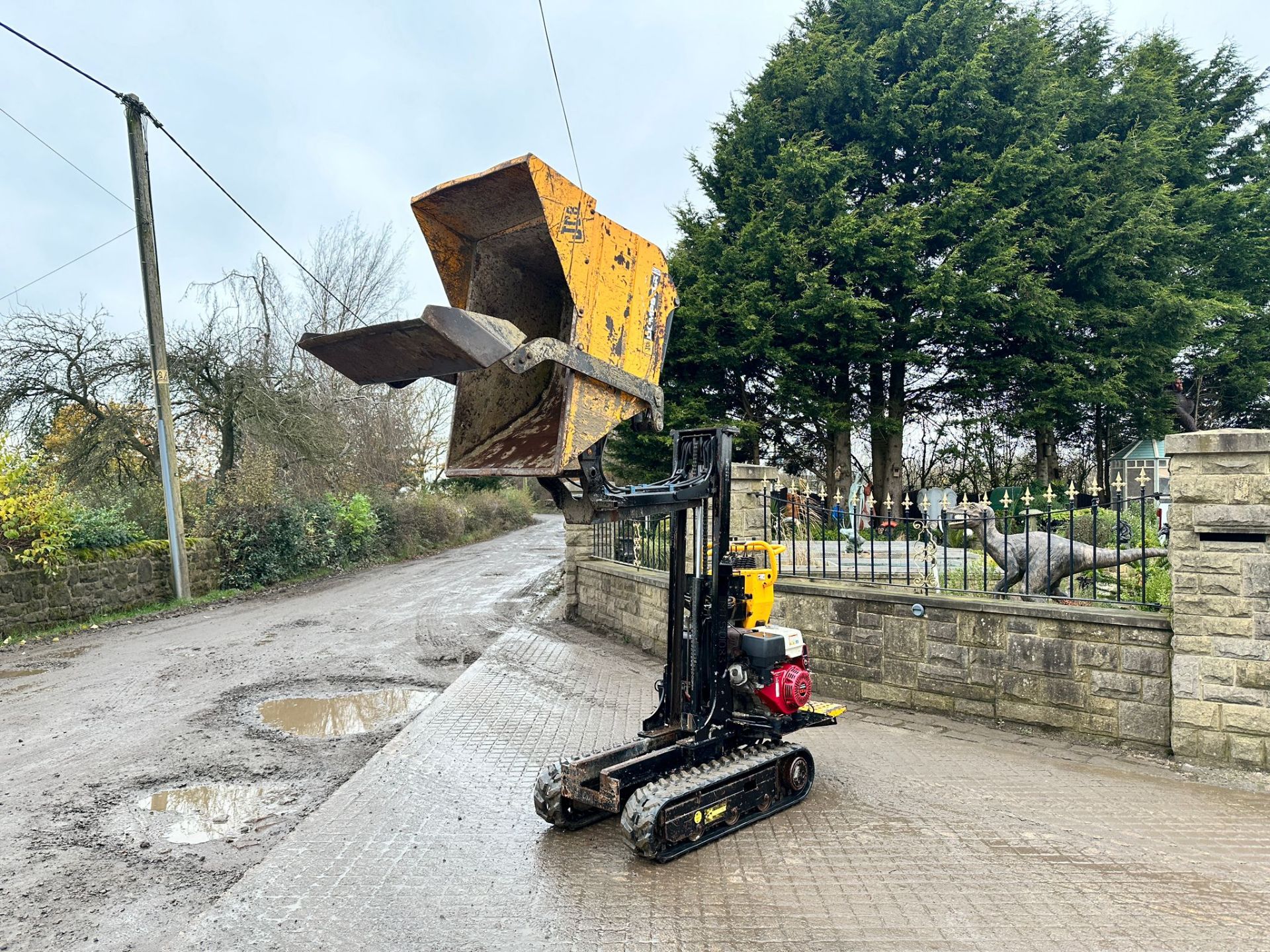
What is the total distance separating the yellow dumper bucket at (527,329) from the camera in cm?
337

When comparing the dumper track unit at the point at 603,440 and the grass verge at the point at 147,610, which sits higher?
the dumper track unit at the point at 603,440

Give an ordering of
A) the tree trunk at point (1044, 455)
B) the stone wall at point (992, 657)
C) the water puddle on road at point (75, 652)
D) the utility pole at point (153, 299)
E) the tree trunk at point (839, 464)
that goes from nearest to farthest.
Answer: the stone wall at point (992, 657) → the water puddle on road at point (75, 652) → the utility pole at point (153, 299) → the tree trunk at point (839, 464) → the tree trunk at point (1044, 455)

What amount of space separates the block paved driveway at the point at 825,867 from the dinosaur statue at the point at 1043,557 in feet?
4.71

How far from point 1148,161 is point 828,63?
733 centimetres

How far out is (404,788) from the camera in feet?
16.5

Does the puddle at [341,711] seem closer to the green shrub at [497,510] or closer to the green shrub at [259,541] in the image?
the green shrub at [259,541]

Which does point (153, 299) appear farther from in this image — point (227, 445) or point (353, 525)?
point (353, 525)

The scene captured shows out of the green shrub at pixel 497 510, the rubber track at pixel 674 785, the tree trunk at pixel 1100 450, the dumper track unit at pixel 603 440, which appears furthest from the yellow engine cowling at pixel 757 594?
the green shrub at pixel 497 510

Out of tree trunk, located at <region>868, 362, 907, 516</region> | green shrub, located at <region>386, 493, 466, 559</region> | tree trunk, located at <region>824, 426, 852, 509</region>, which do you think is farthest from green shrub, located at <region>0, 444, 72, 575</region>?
A: tree trunk, located at <region>868, 362, 907, 516</region>

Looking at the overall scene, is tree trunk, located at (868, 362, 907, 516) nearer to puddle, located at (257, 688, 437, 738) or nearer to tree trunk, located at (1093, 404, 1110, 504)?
tree trunk, located at (1093, 404, 1110, 504)

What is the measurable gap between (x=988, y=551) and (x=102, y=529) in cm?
1386

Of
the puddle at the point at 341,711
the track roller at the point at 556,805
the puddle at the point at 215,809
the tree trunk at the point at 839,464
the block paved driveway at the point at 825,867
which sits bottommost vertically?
the puddle at the point at 341,711

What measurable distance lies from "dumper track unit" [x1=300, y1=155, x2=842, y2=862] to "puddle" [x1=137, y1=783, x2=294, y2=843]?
190 centimetres

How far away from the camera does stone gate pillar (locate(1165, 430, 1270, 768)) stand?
201 inches
